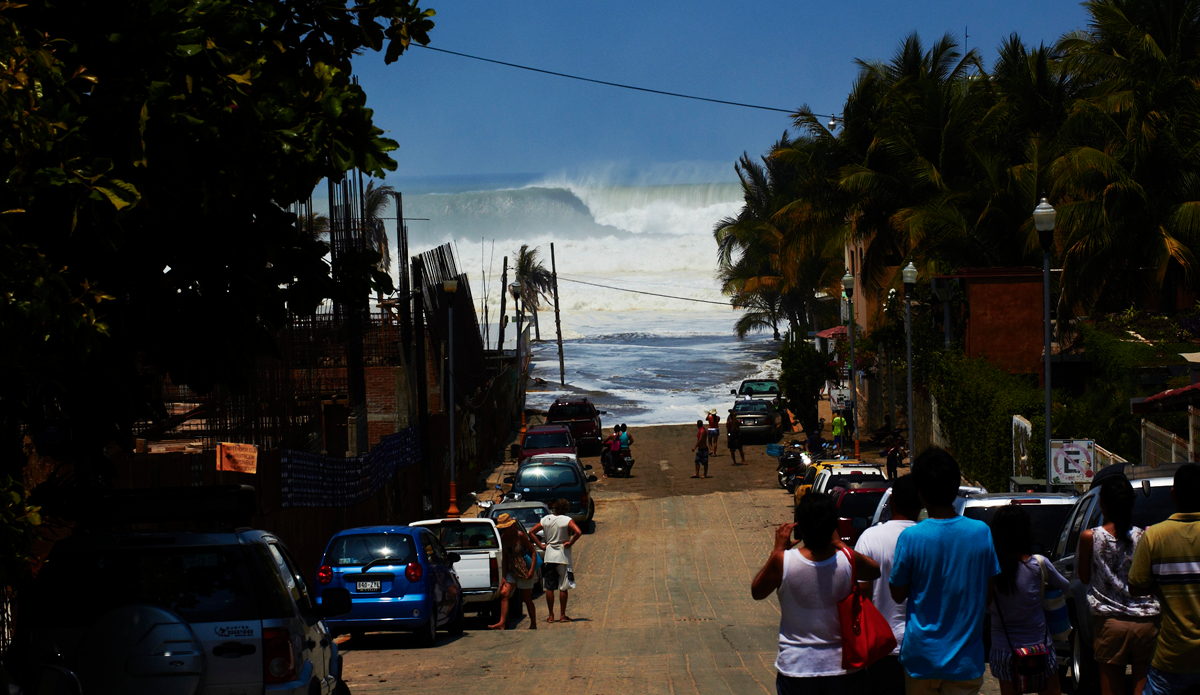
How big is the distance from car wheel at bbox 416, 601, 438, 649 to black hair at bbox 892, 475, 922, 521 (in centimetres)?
885

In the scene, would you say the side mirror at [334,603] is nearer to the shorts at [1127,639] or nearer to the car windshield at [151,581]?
the car windshield at [151,581]

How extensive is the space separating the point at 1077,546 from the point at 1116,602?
1.32 meters

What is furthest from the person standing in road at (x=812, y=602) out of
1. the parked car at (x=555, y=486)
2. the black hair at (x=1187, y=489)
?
the parked car at (x=555, y=486)

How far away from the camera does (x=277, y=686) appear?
6594mm

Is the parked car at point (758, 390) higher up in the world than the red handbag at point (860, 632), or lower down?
lower down

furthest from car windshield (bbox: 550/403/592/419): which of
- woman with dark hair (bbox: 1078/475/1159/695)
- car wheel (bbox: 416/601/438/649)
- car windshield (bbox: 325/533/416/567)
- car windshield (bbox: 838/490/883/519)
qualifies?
woman with dark hair (bbox: 1078/475/1159/695)

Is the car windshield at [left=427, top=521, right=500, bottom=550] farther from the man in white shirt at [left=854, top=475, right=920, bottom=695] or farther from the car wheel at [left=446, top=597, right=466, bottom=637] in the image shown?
the man in white shirt at [left=854, top=475, right=920, bottom=695]

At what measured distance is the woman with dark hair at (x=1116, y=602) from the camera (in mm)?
7328

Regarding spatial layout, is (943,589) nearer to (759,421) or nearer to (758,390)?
(759,421)

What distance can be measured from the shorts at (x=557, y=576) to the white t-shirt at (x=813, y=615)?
33.6ft

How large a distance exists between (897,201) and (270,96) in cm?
4025

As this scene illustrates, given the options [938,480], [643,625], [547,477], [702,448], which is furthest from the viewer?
[702,448]

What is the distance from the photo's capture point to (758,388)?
51062 millimetres

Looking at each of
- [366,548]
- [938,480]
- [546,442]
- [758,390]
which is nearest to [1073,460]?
[366,548]
